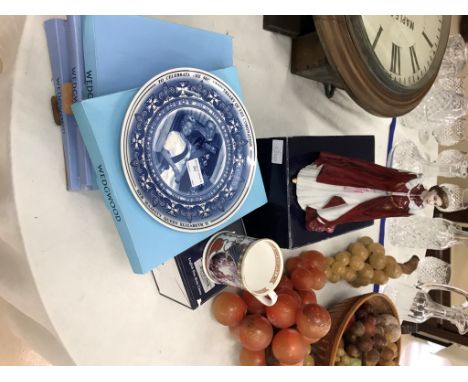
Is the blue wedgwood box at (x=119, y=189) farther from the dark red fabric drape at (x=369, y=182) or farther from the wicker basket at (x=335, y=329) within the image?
the wicker basket at (x=335, y=329)

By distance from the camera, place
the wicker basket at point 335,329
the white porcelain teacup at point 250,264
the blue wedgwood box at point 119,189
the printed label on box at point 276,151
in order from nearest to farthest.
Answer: the blue wedgwood box at point 119,189 → the white porcelain teacup at point 250,264 → the printed label on box at point 276,151 → the wicker basket at point 335,329

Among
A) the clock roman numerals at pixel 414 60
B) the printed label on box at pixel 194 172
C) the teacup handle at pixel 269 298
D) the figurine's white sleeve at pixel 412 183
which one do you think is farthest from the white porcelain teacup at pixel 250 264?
the clock roman numerals at pixel 414 60

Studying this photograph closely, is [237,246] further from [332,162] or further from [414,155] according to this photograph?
[414,155]

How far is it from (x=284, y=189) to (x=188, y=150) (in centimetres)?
25

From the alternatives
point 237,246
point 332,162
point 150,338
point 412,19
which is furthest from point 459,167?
point 150,338

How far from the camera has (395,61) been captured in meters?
0.84

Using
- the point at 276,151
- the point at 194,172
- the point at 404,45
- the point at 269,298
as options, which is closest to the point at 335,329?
the point at 269,298

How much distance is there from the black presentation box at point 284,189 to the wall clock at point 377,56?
13 centimetres

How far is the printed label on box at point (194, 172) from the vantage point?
599 mm

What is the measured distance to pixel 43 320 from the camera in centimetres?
62

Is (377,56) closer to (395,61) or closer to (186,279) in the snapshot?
(395,61)

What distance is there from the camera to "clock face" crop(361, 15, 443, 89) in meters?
0.79

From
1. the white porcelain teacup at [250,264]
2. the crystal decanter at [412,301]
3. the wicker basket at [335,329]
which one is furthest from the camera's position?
the crystal decanter at [412,301]
